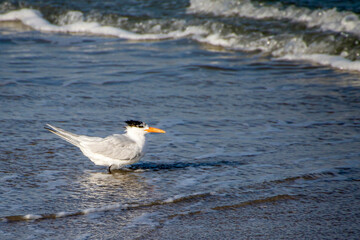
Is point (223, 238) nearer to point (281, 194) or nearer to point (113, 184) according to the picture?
point (281, 194)

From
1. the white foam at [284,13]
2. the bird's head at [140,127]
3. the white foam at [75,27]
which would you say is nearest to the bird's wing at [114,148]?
the bird's head at [140,127]

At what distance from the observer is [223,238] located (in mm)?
4184

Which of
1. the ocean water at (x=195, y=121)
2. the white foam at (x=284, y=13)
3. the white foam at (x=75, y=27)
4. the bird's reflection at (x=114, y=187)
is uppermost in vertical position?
the white foam at (x=284, y=13)

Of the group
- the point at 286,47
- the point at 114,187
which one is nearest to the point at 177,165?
the point at 114,187

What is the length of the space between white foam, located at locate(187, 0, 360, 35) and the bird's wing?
23.5ft

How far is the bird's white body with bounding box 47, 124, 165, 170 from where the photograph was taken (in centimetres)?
577

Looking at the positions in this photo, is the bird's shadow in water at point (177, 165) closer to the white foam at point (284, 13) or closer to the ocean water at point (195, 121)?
the ocean water at point (195, 121)

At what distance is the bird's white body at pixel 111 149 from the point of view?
5.77 meters

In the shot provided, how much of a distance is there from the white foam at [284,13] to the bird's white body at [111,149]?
280 inches

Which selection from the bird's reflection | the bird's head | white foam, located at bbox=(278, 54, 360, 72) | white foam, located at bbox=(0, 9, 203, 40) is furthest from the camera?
white foam, located at bbox=(0, 9, 203, 40)

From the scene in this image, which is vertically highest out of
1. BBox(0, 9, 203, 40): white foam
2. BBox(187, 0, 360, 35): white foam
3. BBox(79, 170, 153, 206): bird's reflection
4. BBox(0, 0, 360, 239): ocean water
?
BBox(187, 0, 360, 35): white foam

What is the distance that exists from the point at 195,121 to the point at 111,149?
1805mm

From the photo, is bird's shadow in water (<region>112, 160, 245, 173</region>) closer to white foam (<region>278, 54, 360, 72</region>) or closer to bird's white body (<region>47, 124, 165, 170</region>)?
bird's white body (<region>47, 124, 165, 170</region>)

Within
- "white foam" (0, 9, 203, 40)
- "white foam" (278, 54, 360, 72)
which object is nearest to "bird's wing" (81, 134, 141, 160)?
"white foam" (278, 54, 360, 72)
